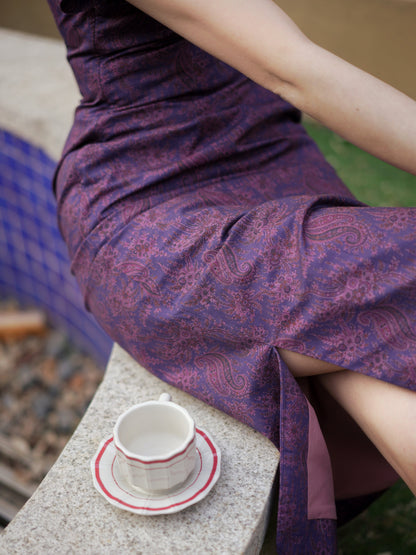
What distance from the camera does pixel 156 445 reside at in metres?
1.07

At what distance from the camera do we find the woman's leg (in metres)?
0.97

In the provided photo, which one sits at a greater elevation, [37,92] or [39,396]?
[37,92]

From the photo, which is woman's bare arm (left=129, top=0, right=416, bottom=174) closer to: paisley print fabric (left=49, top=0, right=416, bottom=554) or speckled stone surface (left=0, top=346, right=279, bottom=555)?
paisley print fabric (left=49, top=0, right=416, bottom=554)

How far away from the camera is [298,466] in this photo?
1070 mm

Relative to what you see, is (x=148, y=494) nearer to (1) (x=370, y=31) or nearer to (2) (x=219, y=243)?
(2) (x=219, y=243)

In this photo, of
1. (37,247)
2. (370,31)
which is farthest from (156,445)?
(370,31)

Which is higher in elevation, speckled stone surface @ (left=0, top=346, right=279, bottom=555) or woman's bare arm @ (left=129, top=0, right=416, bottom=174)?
woman's bare arm @ (left=129, top=0, right=416, bottom=174)

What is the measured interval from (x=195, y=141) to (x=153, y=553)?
0.86 meters

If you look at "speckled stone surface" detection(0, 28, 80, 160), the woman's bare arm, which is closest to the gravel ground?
"speckled stone surface" detection(0, 28, 80, 160)

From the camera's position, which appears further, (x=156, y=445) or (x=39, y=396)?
(x=39, y=396)

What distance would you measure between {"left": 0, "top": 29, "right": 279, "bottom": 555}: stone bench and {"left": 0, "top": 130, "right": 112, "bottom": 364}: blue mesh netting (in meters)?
1.16

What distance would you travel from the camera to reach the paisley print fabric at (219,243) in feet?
3.32

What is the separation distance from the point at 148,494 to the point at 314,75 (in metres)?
0.79

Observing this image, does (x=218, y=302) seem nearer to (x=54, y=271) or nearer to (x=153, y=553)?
(x=153, y=553)
